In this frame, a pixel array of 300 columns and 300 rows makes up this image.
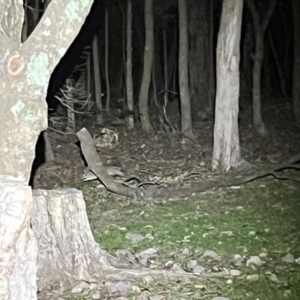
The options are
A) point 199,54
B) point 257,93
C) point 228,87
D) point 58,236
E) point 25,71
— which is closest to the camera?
point 25,71

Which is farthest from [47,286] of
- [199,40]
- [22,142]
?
[199,40]

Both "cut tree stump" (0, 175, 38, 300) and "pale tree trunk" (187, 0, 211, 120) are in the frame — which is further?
"pale tree trunk" (187, 0, 211, 120)

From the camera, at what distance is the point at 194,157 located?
10164 millimetres

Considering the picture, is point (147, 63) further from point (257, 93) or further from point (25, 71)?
point (25, 71)

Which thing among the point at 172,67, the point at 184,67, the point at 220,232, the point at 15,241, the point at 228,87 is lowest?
the point at 220,232

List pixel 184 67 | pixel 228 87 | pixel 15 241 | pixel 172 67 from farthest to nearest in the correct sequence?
pixel 172 67
pixel 184 67
pixel 228 87
pixel 15 241

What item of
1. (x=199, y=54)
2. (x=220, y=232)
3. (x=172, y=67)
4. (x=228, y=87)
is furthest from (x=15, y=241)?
(x=172, y=67)

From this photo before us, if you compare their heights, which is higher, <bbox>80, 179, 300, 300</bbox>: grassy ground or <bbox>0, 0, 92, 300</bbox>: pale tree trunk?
<bbox>0, 0, 92, 300</bbox>: pale tree trunk

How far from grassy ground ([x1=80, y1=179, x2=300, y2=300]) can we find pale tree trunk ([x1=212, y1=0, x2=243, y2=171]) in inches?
39.4

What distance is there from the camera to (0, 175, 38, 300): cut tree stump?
326 cm

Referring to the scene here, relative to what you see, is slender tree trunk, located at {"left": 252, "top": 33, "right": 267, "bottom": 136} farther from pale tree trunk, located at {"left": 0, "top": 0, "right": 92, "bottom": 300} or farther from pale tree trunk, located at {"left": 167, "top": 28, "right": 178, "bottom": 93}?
pale tree trunk, located at {"left": 167, "top": 28, "right": 178, "bottom": 93}

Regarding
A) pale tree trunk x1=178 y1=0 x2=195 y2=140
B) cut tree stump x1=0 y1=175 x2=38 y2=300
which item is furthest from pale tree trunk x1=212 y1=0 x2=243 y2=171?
cut tree stump x1=0 y1=175 x2=38 y2=300

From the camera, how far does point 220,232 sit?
619cm

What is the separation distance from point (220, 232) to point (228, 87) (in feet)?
11.4
